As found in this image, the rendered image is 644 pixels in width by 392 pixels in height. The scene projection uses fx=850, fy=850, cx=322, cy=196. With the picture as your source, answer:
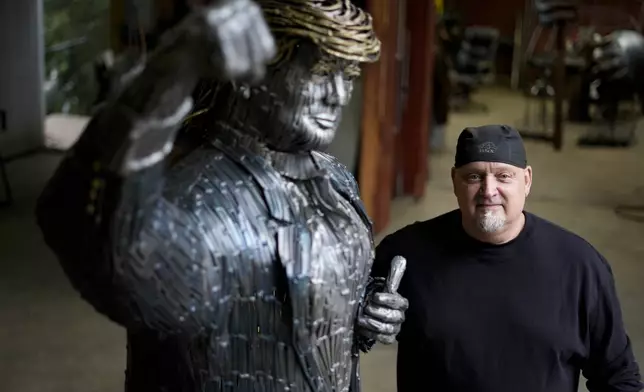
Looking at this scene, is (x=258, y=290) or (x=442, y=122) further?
(x=442, y=122)

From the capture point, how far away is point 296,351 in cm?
104

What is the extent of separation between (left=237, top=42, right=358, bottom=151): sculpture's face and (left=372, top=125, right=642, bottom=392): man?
1.86 feet

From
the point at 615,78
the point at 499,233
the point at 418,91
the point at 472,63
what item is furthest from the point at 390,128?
the point at 472,63

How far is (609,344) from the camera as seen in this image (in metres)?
1.60

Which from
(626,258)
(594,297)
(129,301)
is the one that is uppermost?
(129,301)

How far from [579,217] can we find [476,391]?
356 centimetres

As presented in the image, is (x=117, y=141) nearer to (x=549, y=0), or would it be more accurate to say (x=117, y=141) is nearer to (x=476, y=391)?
(x=476, y=391)

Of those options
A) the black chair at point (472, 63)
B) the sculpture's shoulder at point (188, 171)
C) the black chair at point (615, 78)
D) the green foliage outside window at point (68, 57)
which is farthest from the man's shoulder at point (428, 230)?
the black chair at point (472, 63)

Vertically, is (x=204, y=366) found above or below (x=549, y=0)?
below

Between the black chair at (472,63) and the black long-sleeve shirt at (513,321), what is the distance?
23.3 ft

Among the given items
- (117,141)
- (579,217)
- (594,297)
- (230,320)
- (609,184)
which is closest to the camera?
(117,141)

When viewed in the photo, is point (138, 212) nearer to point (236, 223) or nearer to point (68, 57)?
point (236, 223)

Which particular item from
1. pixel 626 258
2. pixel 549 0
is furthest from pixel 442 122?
pixel 626 258

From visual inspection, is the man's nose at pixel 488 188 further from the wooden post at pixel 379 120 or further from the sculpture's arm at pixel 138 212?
the wooden post at pixel 379 120
